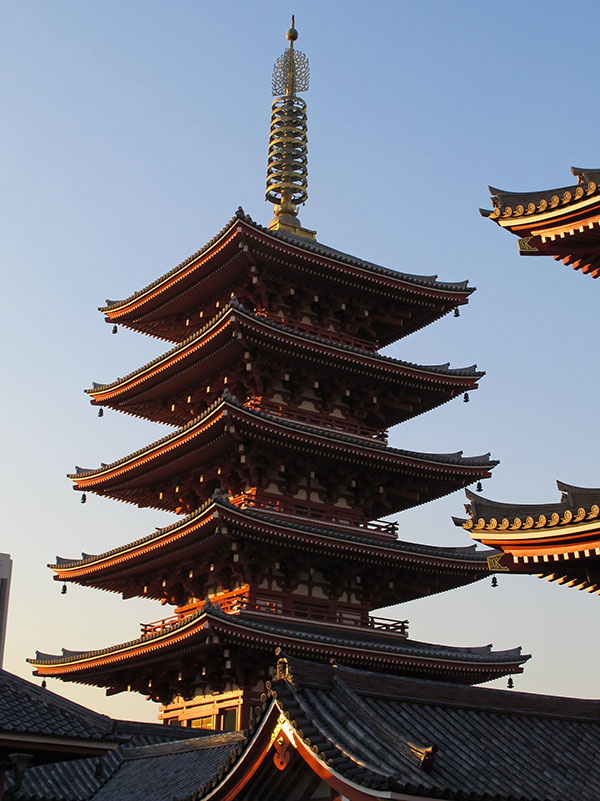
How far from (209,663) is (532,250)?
17572mm

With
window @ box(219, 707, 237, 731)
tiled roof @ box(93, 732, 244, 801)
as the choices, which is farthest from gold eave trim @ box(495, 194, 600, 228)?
window @ box(219, 707, 237, 731)

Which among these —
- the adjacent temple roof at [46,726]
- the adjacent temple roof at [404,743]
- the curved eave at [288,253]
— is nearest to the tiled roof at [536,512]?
the adjacent temple roof at [404,743]

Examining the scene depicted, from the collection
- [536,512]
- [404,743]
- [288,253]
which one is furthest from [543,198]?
[288,253]

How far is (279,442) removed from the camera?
102ft

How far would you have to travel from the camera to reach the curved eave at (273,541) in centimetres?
2911

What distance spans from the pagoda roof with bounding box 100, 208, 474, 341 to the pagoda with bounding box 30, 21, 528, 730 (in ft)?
0.24

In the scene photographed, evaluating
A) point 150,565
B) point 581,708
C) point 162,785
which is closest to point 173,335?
point 150,565

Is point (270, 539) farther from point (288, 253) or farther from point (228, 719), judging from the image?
point (288, 253)

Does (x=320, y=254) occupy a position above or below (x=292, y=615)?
above

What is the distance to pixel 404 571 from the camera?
32688 millimetres

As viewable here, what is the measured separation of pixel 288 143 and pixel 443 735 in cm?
2947

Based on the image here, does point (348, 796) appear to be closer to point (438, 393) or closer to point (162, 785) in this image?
point (162, 785)

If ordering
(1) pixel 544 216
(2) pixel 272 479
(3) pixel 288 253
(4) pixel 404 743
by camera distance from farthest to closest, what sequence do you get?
1. (3) pixel 288 253
2. (2) pixel 272 479
3. (1) pixel 544 216
4. (4) pixel 404 743

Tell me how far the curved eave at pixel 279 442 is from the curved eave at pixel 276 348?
2517mm
